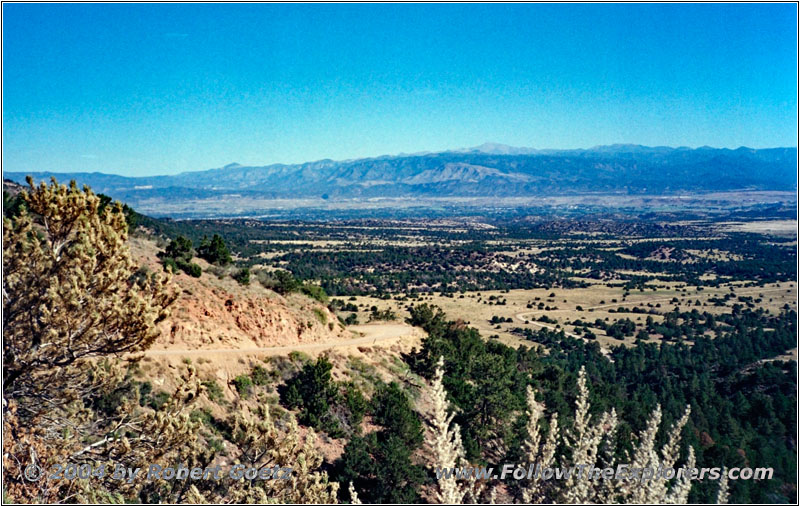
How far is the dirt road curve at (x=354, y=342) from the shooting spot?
19578mm

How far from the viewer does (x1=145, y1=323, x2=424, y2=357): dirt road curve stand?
1958cm

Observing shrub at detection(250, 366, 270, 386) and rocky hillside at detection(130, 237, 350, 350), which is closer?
shrub at detection(250, 366, 270, 386)

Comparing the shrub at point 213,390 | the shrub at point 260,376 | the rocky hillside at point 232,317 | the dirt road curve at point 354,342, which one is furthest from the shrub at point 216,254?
the shrub at point 213,390

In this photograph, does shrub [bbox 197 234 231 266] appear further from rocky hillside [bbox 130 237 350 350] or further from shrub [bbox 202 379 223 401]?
shrub [bbox 202 379 223 401]

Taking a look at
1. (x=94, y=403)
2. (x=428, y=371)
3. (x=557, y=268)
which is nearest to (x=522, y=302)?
(x=557, y=268)

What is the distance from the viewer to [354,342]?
84.7 ft

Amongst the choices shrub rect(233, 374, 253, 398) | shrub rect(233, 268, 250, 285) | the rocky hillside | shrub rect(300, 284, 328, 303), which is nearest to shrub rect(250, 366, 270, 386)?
shrub rect(233, 374, 253, 398)

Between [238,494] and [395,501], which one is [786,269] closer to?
[395,501]

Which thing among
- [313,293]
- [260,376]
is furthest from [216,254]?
[260,376]

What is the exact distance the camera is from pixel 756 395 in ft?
107

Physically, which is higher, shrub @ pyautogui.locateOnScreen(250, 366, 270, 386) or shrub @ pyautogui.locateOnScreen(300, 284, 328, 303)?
shrub @ pyautogui.locateOnScreen(300, 284, 328, 303)

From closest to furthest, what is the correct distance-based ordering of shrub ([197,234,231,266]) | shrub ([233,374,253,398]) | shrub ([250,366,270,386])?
shrub ([233,374,253,398])
shrub ([250,366,270,386])
shrub ([197,234,231,266])

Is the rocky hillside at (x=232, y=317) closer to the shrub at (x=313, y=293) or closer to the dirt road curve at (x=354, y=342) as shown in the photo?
the dirt road curve at (x=354, y=342)

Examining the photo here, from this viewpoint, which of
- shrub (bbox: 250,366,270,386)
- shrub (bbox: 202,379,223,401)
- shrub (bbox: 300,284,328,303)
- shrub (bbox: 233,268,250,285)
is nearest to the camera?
shrub (bbox: 202,379,223,401)
